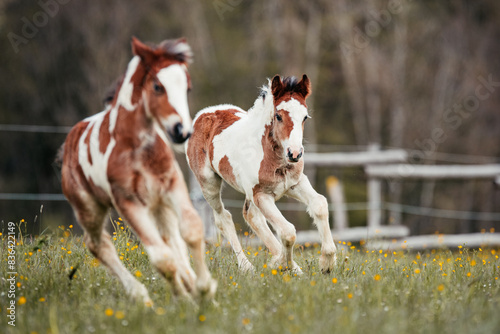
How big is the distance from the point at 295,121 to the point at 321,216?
32.7 inches

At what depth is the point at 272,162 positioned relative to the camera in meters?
5.29

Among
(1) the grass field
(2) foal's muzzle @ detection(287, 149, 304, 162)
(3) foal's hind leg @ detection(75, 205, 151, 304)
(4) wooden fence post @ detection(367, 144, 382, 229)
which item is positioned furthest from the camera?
(4) wooden fence post @ detection(367, 144, 382, 229)

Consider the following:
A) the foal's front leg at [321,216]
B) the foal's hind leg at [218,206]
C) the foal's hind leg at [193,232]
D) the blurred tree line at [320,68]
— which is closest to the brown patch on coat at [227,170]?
the foal's hind leg at [218,206]

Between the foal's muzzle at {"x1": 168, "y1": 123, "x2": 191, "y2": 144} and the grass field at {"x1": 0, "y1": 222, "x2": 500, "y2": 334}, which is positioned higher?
the foal's muzzle at {"x1": 168, "y1": 123, "x2": 191, "y2": 144}

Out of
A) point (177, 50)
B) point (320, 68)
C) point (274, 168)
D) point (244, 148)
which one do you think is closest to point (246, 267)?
point (274, 168)

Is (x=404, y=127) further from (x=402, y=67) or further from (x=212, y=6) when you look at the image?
(x=212, y=6)

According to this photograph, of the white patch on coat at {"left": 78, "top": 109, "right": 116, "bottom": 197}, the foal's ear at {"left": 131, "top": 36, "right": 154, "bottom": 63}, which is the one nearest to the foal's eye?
the foal's ear at {"left": 131, "top": 36, "right": 154, "bottom": 63}

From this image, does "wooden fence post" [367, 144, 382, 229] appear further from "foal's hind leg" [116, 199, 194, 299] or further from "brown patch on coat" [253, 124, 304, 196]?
"foal's hind leg" [116, 199, 194, 299]

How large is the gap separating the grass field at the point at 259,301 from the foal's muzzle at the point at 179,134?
0.96m

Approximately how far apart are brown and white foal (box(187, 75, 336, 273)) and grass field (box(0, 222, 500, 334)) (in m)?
0.35

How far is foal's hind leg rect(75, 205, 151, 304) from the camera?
4.15 m

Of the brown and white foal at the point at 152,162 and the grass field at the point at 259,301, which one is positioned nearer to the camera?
the grass field at the point at 259,301

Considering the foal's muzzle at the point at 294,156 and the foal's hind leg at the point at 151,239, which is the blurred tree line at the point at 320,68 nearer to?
the foal's muzzle at the point at 294,156

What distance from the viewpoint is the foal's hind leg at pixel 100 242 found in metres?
4.15
